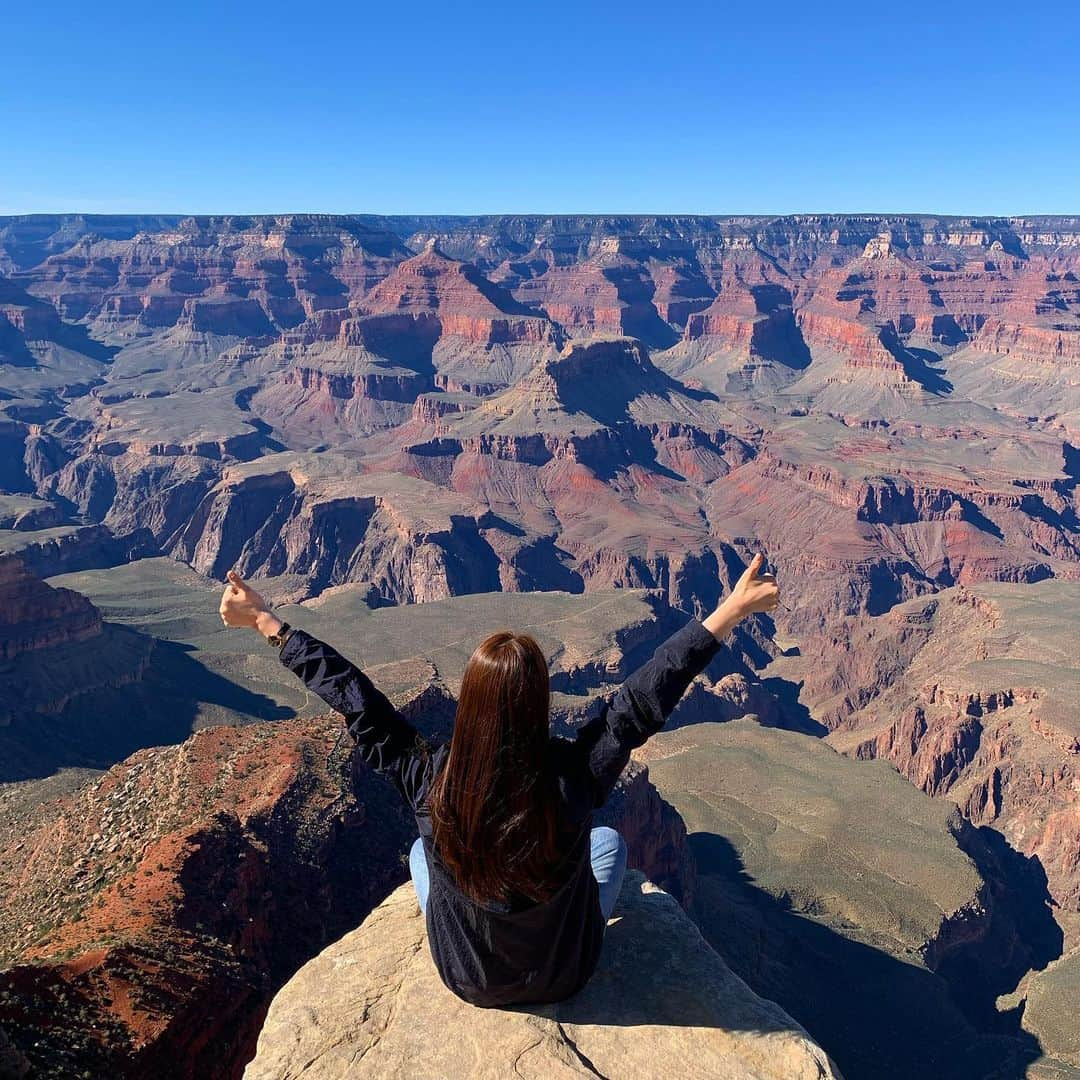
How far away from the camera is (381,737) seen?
26.6 feet

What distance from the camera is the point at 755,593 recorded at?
803cm

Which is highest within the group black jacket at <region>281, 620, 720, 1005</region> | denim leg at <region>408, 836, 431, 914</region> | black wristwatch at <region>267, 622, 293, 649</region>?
black wristwatch at <region>267, 622, 293, 649</region>

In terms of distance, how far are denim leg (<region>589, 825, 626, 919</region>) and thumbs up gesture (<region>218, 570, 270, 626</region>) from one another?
14.2ft

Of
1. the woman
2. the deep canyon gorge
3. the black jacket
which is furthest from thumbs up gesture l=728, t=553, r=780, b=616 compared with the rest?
the deep canyon gorge

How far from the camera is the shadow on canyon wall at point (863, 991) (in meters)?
36.3

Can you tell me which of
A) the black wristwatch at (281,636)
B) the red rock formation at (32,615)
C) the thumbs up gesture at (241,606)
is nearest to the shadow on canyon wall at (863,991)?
the black wristwatch at (281,636)

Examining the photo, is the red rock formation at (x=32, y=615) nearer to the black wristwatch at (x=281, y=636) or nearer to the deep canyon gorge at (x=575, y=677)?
the deep canyon gorge at (x=575, y=677)

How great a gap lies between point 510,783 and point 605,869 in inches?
140

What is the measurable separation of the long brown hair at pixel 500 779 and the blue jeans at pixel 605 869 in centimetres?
245

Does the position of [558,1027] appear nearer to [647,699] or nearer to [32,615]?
[647,699]

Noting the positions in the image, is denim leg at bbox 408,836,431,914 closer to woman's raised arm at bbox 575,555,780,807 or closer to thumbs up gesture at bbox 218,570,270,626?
woman's raised arm at bbox 575,555,780,807

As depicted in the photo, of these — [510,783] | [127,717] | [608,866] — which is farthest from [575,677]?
[510,783]

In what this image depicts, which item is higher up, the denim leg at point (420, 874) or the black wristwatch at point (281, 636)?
the black wristwatch at point (281, 636)

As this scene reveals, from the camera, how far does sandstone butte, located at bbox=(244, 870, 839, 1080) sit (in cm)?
782
